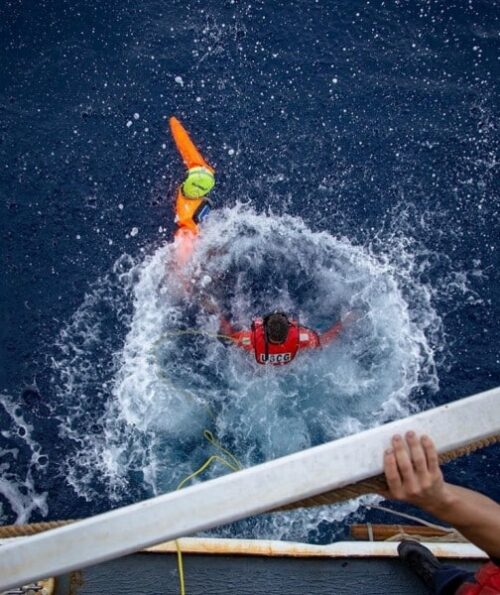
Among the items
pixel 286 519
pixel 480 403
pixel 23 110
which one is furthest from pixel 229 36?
pixel 480 403

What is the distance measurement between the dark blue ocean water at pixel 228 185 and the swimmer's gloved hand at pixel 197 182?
0.72m

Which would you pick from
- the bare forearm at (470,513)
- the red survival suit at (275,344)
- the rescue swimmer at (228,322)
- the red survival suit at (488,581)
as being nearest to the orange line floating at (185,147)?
the rescue swimmer at (228,322)

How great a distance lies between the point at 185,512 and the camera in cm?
121

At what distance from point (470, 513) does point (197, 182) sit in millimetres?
4103

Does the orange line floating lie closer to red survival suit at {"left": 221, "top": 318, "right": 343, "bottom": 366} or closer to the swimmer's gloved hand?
the swimmer's gloved hand

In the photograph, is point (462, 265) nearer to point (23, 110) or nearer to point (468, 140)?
point (468, 140)

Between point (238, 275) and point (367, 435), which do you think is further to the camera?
point (238, 275)

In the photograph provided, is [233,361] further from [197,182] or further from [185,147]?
[185,147]

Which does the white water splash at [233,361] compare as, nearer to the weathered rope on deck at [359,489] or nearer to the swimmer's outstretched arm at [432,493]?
the swimmer's outstretched arm at [432,493]

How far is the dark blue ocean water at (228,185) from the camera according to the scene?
523 cm

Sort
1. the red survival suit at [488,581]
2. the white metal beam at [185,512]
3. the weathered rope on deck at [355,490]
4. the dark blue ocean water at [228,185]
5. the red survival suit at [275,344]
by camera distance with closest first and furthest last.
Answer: the white metal beam at [185,512] < the weathered rope on deck at [355,490] < the red survival suit at [488,581] < the red survival suit at [275,344] < the dark blue ocean water at [228,185]

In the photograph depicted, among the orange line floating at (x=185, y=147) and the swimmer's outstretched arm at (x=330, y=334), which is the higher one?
the orange line floating at (x=185, y=147)

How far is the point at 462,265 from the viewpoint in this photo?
5.91 meters

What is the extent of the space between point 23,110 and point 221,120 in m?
2.18
